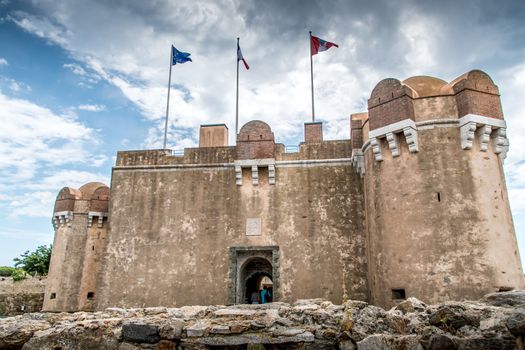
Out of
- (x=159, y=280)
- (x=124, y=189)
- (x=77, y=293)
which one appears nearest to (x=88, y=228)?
(x=77, y=293)

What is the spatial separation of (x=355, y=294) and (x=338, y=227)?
8.38ft

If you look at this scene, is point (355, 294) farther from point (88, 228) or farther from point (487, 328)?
point (88, 228)

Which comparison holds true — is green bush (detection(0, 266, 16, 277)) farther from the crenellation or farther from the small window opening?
the crenellation

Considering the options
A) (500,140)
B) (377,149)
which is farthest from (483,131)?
(377,149)

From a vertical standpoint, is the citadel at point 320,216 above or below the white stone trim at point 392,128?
below

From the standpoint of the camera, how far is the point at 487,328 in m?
6.58

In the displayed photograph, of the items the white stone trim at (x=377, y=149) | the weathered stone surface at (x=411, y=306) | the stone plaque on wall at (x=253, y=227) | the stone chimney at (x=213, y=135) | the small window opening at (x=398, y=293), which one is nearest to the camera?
the weathered stone surface at (x=411, y=306)

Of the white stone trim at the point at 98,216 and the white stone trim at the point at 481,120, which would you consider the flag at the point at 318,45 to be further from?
the white stone trim at the point at 98,216

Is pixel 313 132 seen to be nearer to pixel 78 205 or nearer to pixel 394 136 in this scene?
pixel 394 136

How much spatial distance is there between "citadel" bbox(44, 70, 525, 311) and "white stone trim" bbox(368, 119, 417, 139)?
8cm

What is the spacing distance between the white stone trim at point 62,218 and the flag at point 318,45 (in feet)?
48.3

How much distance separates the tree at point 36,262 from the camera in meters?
33.5

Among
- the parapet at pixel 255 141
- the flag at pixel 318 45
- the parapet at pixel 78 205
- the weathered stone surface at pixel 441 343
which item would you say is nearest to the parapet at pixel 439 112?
the parapet at pixel 255 141

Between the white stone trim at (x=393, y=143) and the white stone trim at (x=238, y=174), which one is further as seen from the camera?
the white stone trim at (x=238, y=174)
